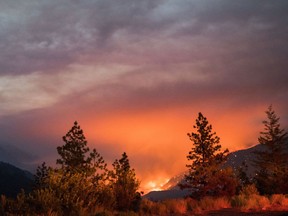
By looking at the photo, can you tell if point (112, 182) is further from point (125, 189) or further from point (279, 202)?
point (279, 202)

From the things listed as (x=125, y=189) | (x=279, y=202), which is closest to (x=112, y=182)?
(x=125, y=189)

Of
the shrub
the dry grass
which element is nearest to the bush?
the dry grass

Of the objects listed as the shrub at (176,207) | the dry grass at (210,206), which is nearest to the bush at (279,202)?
the dry grass at (210,206)

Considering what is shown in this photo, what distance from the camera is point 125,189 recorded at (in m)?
22.3

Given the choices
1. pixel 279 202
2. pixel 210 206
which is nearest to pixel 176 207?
pixel 210 206

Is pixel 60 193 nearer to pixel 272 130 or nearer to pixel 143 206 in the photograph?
pixel 143 206

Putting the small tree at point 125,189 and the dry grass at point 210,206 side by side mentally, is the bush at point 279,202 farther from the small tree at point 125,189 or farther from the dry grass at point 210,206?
the small tree at point 125,189

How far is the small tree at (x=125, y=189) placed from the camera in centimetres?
2177

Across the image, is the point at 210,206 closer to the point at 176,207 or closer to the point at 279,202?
the point at 176,207

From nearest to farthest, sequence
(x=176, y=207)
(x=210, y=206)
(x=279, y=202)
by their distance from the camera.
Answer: (x=176, y=207)
(x=210, y=206)
(x=279, y=202)

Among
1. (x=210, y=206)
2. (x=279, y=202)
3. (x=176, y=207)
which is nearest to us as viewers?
(x=176, y=207)

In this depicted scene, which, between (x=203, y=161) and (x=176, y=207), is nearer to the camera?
(x=176, y=207)

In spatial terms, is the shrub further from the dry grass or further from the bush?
the bush

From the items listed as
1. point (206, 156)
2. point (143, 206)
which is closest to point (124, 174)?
point (143, 206)
